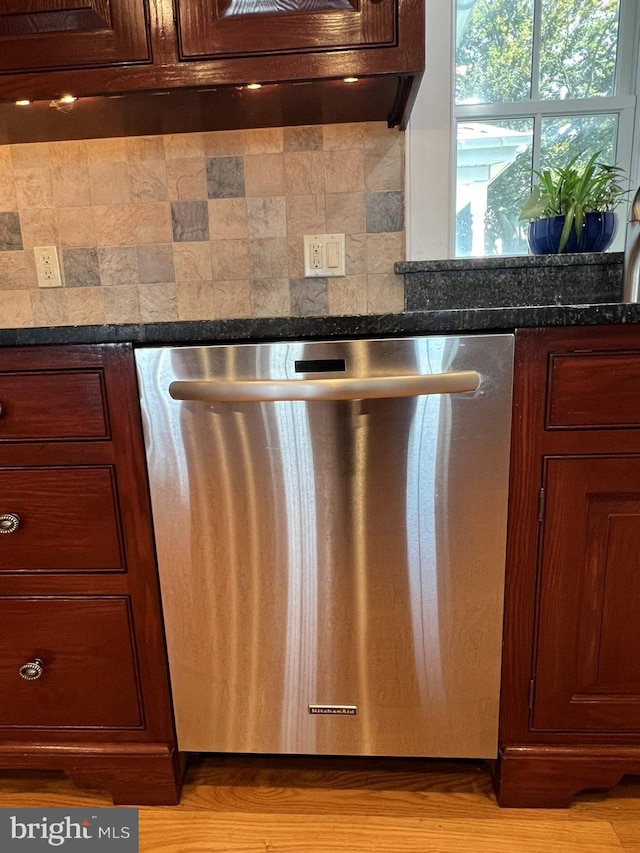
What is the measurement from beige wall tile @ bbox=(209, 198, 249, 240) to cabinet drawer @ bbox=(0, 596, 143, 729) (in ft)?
3.13

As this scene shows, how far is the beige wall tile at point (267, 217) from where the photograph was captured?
1.37m

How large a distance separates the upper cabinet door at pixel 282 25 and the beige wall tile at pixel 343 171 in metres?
0.35

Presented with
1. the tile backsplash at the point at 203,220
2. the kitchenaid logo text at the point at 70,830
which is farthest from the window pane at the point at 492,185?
the kitchenaid logo text at the point at 70,830

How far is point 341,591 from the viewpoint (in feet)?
2.86

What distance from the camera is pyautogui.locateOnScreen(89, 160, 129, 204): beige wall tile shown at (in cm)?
138

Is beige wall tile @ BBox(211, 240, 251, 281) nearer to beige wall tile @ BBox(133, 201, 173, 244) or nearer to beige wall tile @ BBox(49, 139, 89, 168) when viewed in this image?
beige wall tile @ BBox(133, 201, 173, 244)

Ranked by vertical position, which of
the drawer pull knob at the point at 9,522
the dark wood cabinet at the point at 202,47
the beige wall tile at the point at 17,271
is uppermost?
the dark wood cabinet at the point at 202,47

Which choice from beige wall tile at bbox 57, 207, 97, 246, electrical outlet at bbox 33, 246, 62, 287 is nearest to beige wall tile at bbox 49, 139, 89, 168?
beige wall tile at bbox 57, 207, 97, 246

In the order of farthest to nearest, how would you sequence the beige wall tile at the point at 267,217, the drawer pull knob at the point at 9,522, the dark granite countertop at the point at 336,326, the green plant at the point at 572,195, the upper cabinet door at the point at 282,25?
the beige wall tile at the point at 267,217 → the green plant at the point at 572,195 → the upper cabinet door at the point at 282,25 → the drawer pull knob at the point at 9,522 → the dark granite countertop at the point at 336,326

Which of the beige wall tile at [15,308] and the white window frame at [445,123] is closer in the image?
the white window frame at [445,123]

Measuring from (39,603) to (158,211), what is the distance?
1011 millimetres

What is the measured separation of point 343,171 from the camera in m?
1.35

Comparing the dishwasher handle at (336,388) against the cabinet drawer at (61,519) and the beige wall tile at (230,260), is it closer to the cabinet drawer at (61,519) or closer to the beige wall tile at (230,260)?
the cabinet drawer at (61,519)

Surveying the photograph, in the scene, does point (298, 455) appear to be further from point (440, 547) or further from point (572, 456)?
point (572, 456)
